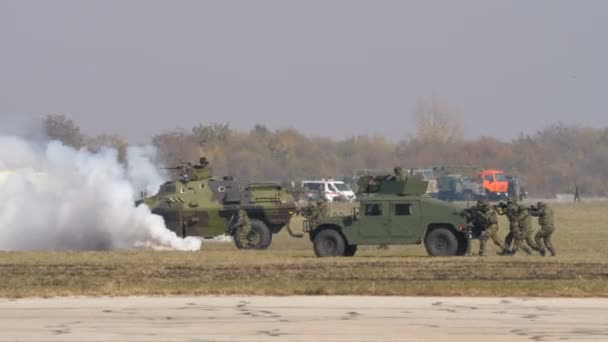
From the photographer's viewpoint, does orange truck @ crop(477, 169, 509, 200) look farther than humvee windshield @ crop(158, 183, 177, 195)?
Yes

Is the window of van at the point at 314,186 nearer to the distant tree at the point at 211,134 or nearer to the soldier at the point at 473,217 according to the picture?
the distant tree at the point at 211,134

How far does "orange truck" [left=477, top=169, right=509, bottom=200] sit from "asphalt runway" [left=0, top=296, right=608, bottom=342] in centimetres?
5571

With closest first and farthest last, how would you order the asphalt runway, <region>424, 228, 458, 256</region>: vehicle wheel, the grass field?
the asphalt runway < the grass field < <region>424, 228, 458, 256</region>: vehicle wheel

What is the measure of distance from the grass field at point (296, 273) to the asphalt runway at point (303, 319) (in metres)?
1.24

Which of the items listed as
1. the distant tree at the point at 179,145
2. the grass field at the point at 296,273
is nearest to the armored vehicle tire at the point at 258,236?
the grass field at the point at 296,273

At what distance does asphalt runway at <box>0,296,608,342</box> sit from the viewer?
56.7ft

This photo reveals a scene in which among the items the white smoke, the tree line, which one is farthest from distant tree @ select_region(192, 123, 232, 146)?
the white smoke

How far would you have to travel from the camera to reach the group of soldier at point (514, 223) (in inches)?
1210

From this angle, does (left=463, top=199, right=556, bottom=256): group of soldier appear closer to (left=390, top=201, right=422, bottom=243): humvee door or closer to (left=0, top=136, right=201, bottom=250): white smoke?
(left=390, top=201, right=422, bottom=243): humvee door

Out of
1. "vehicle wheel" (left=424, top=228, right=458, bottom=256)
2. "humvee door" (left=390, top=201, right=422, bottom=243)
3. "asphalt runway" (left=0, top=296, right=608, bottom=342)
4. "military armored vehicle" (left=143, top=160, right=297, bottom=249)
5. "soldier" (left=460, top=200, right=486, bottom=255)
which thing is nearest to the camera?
"asphalt runway" (left=0, top=296, right=608, bottom=342)

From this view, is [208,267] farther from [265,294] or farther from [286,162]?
[286,162]

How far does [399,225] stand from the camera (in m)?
31.3

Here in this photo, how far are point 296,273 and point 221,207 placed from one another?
10162 millimetres

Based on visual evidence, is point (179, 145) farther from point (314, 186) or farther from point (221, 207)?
point (221, 207)
